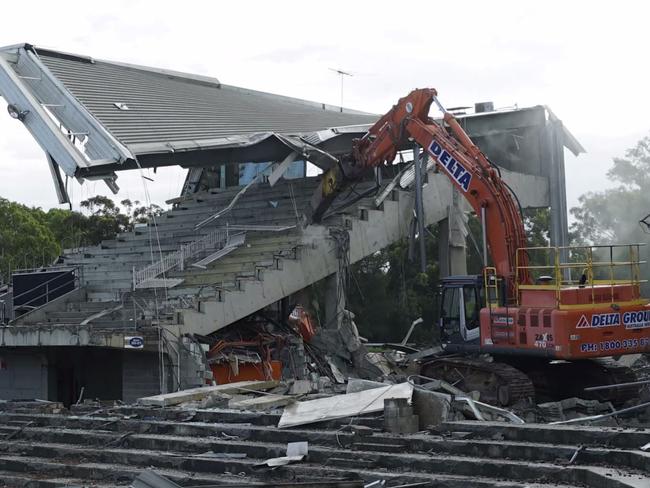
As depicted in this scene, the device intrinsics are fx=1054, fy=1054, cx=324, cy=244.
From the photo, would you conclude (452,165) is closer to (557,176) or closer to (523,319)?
(523,319)

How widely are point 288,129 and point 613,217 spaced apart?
91.2ft

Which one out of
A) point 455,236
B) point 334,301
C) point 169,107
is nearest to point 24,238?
point 169,107

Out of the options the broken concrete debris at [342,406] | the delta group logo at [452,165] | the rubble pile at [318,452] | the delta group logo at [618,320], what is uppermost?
the delta group logo at [452,165]

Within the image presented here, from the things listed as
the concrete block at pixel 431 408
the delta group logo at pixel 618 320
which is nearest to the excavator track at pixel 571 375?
the delta group logo at pixel 618 320

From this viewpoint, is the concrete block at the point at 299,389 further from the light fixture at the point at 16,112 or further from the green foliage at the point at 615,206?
the green foliage at the point at 615,206

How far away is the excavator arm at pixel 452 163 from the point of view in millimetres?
23058

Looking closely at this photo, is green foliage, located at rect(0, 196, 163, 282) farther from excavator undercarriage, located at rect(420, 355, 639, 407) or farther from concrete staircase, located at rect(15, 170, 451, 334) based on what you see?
excavator undercarriage, located at rect(420, 355, 639, 407)

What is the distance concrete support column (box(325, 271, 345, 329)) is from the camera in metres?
34.0

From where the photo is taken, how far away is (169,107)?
122 ft

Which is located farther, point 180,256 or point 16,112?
point 180,256

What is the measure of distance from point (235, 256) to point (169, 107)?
6416mm

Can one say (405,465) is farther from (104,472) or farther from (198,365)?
(198,365)

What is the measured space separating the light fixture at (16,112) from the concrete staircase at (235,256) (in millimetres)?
6179

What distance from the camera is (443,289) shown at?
75.2 ft
